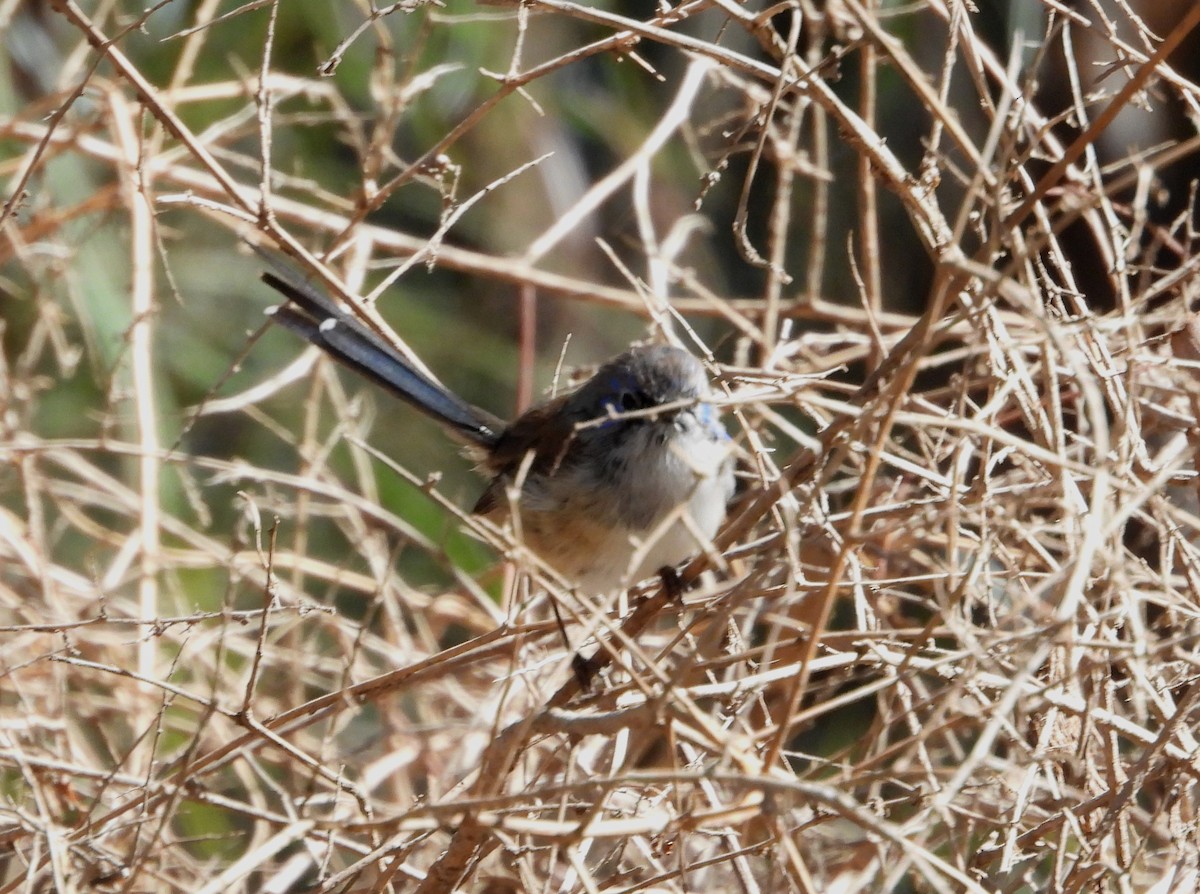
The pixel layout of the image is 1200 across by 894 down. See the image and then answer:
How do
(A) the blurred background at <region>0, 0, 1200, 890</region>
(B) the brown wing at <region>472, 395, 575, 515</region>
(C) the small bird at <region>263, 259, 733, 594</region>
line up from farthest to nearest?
(B) the brown wing at <region>472, 395, 575, 515</region> < (C) the small bird at <region>263, 259, 733, 594</region> < (A) the blurred background at <region>0, 0, 1200, 890</region>

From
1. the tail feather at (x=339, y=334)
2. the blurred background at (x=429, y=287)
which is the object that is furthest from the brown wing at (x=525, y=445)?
the tail feather at (x=339, y=334)

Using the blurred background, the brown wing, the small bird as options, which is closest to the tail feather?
the small bird

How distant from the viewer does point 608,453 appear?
3.79m

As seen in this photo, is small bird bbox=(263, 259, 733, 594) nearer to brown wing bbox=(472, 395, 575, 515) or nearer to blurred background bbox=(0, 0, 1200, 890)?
brown wing bbox=(472, 395, 575, 515)

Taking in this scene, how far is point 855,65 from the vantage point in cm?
650

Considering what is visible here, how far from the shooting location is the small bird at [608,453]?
3619 mm

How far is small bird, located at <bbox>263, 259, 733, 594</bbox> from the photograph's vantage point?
362cm

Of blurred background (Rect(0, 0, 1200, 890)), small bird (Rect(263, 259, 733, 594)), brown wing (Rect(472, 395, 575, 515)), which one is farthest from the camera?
brown wing (Rect(472, 395, 575, 515))

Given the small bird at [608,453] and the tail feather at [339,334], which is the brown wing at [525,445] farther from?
the tail feather at [339,334]

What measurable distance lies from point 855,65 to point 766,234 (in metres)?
0.99

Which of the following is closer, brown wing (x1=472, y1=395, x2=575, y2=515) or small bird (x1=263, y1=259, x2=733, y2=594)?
small bird (x1=263, y1=259, x2=733, y2=594)

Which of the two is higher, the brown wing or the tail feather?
the tail feather

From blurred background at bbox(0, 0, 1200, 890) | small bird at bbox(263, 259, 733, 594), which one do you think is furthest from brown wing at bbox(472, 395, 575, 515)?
blurred background at bbox(0, 0, 1200, 890)

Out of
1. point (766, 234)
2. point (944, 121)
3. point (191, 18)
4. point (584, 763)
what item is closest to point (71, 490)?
point (584, 763)
